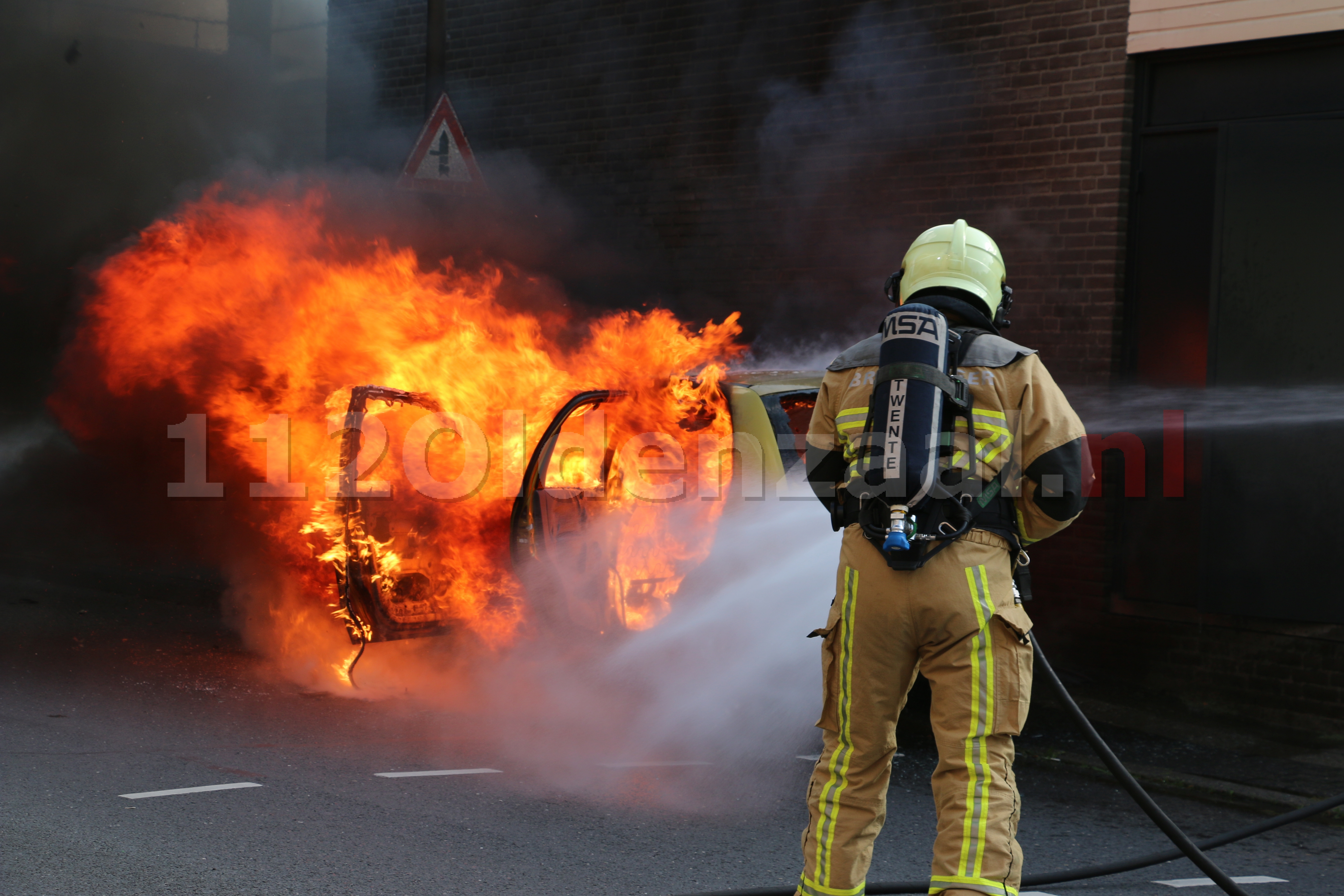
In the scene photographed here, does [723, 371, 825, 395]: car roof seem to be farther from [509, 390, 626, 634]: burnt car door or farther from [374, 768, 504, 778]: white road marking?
[374, 768, 504, 778]: white road marking

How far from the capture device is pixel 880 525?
10.9 feet

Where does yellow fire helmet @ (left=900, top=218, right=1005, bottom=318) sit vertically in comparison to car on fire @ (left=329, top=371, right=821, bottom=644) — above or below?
above

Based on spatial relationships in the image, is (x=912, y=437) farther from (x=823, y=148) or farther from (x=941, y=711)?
(x=823, y=148)

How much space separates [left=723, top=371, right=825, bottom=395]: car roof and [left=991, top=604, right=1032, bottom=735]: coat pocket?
2484mm

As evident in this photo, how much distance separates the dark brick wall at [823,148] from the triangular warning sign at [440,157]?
7.59 ft

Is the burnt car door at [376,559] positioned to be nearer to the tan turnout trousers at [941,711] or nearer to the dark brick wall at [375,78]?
the tan turnout trousers at [941,711]

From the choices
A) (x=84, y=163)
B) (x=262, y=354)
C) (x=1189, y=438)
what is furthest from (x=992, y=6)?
(x=84, y=163)

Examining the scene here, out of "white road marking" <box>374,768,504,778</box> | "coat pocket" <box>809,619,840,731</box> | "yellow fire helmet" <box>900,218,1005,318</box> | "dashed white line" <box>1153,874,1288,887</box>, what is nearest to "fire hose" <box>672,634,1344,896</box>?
"dashed white line" <box>1153,874,1288,887</box>

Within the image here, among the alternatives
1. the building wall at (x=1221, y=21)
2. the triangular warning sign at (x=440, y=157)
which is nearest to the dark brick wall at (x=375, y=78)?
the triangular warning sign at (x=440, y=157)

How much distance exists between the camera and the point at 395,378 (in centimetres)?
699

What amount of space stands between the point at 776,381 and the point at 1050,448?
8.93 feet

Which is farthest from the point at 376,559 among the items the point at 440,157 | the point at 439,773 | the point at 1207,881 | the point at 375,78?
the point at 375,78

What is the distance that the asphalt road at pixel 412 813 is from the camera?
4094 millimetres

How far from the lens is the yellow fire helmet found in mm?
3531
